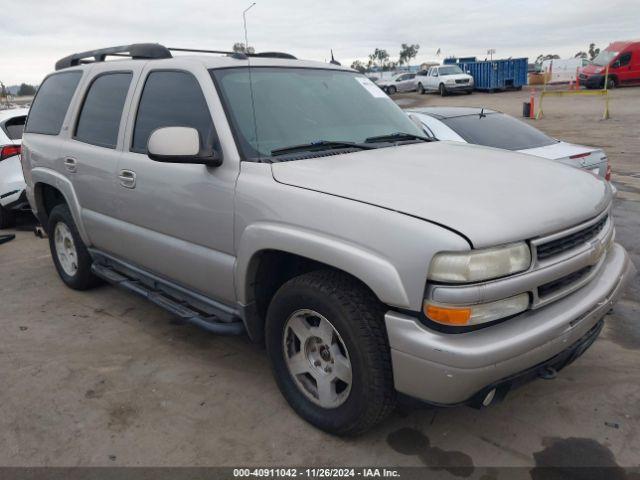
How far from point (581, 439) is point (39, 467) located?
8.68 feet

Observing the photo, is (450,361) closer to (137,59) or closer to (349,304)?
(349,304)

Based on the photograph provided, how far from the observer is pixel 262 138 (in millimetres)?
3092

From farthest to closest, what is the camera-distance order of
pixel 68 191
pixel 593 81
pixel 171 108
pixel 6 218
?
1. pixel 593 81
2. pixel 6 218
3. pixel 68 191
4. pixel 171 108

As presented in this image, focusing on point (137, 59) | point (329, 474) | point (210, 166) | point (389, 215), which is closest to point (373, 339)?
point (389, 215)

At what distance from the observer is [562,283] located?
255 cm

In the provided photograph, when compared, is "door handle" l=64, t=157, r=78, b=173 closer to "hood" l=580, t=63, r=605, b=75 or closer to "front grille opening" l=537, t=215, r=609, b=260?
"front grille opening" l=537, t=215, r=609, b=260

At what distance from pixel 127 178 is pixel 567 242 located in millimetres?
2677

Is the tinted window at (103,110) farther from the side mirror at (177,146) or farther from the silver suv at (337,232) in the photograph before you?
the side mirror at (177,146)

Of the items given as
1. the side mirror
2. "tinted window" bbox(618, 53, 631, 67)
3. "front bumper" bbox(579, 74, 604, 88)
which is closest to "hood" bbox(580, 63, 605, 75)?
"front bumper" bbox(579, 74, 604, 88)

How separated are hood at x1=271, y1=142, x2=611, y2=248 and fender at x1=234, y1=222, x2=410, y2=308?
0.73 feet

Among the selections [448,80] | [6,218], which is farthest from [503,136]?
[448,80]

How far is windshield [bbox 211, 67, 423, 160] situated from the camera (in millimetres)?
3116

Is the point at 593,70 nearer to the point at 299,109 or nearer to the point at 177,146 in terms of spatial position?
the point at 299,109

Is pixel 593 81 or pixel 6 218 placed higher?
pixel 6 218
